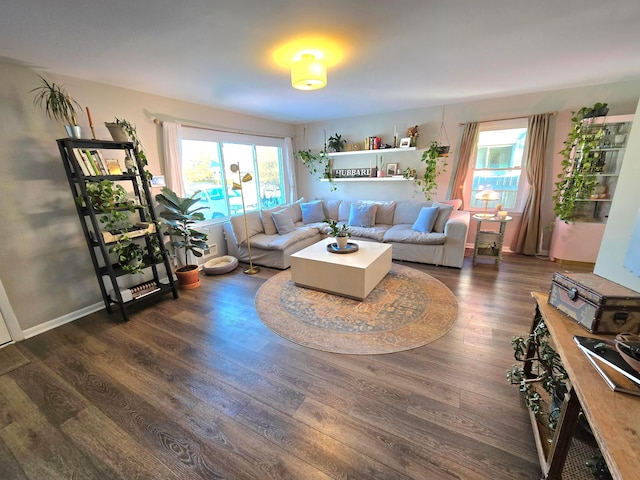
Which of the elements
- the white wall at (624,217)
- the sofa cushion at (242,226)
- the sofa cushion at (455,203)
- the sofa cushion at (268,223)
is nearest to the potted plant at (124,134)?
the sofa cushion at (242,226)

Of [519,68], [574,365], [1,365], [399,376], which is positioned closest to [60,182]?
[1,365]

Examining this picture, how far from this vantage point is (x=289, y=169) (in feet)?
17.7

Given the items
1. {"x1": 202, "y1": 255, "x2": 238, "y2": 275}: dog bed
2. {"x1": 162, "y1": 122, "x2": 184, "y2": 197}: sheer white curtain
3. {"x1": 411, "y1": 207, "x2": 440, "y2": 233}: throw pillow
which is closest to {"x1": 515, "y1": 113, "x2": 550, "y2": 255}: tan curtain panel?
{"x1": 411, "y1": 207, "x2": 440, "y2": 233}: throw pillow

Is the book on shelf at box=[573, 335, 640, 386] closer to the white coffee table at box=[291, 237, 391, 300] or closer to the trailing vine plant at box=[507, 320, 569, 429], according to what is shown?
the trailing vine plant at box=[507, 320, 569, 429]

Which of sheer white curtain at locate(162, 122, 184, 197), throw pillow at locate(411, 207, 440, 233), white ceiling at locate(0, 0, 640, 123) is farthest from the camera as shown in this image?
throw pillow at locate(411, 207, 440, 233)

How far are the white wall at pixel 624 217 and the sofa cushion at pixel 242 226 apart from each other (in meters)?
3.73

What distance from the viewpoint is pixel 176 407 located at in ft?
5.21

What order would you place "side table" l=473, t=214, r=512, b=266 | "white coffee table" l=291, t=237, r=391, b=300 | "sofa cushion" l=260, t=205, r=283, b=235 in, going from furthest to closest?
"sofa cushion" l=260, t=205, r=283, b=235, "side table" l=473, t=214, r=512, b=266, "white coffee table" l=291, t=237, r=391, b=300

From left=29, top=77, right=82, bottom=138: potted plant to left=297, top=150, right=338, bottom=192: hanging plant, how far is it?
357 cm

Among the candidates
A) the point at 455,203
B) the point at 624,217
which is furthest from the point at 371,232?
the point at 624,217

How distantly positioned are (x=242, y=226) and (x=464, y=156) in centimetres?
365

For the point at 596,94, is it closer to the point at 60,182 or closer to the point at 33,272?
the point at 60,182

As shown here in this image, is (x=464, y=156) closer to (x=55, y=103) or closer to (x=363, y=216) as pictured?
(x=363, y=216)

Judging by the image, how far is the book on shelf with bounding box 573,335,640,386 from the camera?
807mm
